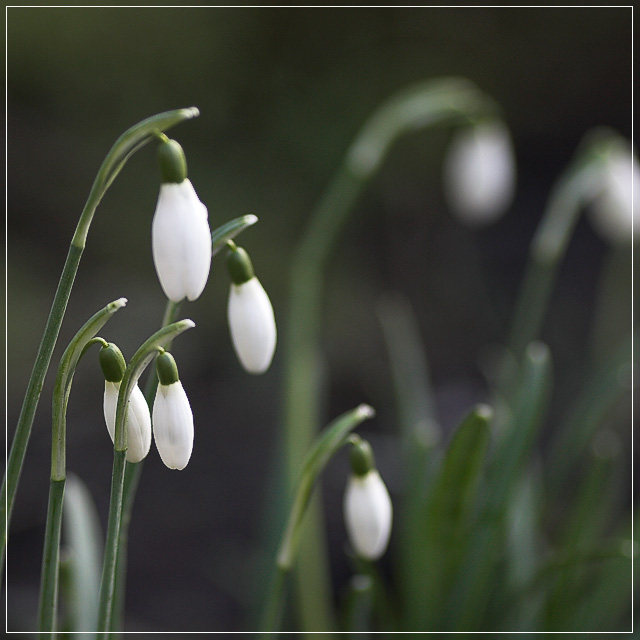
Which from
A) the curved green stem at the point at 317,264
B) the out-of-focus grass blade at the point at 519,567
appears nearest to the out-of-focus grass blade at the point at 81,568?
the curved green stem at the point at 317,264

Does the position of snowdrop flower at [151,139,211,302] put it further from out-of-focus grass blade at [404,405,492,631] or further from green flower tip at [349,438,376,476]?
out-of-focus grass blade at [404,405,492,631]

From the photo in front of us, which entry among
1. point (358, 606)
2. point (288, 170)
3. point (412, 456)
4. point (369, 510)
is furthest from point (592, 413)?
point (288, 170)

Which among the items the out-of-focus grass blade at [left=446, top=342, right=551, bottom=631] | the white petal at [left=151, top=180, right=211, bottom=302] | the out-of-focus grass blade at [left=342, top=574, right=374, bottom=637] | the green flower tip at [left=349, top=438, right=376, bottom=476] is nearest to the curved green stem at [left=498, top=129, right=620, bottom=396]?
the out-of-focus grass blade at [left=446, top=342, right=551, bottom=631]

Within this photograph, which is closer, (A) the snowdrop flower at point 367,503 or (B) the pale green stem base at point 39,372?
(B) the pale green stem base at point 39,372

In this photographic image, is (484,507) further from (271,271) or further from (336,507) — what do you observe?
(271,271)

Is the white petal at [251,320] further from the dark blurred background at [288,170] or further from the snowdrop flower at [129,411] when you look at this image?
the dark blurred background at [288,170]

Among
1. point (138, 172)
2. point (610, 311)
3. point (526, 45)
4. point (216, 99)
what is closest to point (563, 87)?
point (526, 45)

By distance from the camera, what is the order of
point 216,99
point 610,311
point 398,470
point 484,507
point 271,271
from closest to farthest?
point 484,507
point 398,470
point 610,311
point 271,271
point 216,99
